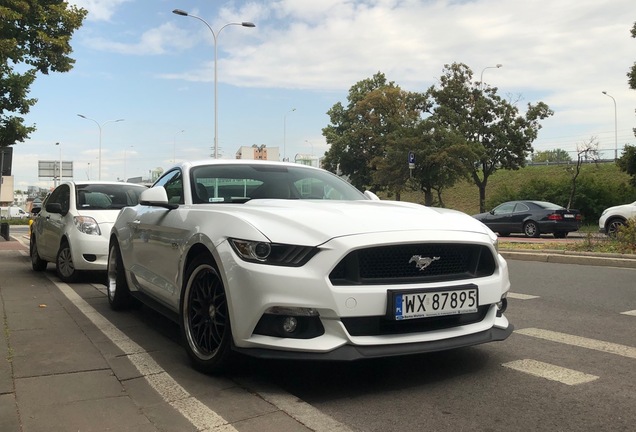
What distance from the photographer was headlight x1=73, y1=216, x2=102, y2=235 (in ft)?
26.8

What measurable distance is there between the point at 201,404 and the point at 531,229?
1906cm

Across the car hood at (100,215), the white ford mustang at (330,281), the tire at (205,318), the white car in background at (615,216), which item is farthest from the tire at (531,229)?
the tire at (205,318)

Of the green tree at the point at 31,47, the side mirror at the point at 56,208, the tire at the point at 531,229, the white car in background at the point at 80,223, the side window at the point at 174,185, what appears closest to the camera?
the side window at the point at 174,185

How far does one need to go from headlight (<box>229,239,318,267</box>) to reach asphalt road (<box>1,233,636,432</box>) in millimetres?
826

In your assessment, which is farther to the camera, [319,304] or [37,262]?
[37,262]

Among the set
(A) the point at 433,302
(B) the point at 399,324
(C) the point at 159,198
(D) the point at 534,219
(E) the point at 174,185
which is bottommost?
(D) the point at 534,219

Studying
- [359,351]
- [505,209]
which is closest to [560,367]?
[359,351]

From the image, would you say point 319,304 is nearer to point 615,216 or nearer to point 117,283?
point 117,283

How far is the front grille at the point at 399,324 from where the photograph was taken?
10.8ft

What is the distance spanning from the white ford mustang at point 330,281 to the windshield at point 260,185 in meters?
0.30

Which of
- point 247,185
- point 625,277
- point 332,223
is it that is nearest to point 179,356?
point 247,185

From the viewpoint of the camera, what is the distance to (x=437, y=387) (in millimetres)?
3564

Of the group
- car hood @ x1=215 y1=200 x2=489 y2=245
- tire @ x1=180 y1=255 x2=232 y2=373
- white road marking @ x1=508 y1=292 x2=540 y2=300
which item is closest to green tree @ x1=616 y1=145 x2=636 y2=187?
white road marking @ x1=508 y1=292 x2=540 y2=300

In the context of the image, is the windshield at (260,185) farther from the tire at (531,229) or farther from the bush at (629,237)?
the tire at (531,229)
